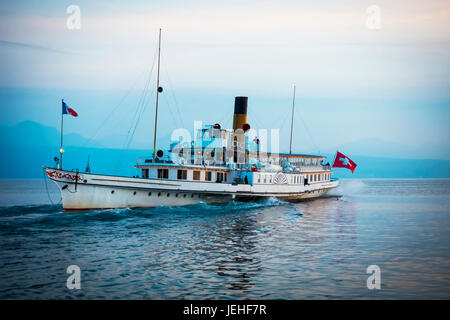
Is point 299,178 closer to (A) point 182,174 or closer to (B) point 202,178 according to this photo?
(B) point 202,178

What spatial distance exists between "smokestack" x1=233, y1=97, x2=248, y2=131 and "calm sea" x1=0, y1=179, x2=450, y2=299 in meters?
19.2

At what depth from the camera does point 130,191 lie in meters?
39.7

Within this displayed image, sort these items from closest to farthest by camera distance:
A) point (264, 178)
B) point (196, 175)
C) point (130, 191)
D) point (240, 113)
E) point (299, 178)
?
1. point (130, 191)
2. point (196, 175)
3. point (264, 178)
4. point (240, 113)
5. point (299, 178)

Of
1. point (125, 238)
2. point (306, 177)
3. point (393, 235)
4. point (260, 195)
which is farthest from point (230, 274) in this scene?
point (306, 177)

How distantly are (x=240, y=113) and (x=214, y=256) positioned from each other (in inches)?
1433

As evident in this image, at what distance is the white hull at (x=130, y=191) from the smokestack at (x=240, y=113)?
37.4 feet

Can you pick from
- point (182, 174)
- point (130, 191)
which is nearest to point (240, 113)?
point (182, 174)

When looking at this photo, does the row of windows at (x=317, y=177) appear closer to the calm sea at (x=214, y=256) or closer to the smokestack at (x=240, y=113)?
the smokestack at (x=240, y=113)

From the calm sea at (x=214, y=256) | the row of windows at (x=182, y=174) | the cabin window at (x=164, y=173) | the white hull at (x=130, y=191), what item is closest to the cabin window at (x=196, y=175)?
the row of windows at (x=182, y=174)

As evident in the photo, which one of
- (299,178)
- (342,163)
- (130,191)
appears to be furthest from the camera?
(342,163)

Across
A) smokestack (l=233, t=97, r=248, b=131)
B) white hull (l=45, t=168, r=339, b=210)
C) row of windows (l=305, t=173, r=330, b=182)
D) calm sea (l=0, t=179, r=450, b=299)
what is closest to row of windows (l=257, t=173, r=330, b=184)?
row of windows (l=305, t=173, r=330, b=182)
